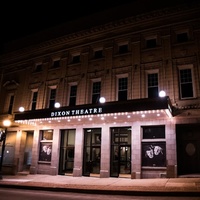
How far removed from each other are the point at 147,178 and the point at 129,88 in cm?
675

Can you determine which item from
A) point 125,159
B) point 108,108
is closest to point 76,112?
point 108,108

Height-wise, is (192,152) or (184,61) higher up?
(184,61)

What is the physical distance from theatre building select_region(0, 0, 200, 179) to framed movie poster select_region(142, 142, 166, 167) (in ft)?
0.22

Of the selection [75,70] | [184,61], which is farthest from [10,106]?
[184,61]

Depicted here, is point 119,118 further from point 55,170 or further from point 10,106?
point 10,106

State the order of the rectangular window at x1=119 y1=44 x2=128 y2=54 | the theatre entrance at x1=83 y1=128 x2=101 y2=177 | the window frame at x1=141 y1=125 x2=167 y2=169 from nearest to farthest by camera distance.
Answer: the window frame at x1=141 y1=125 x2=167 y2=169
the theatre entrance at x1=83 y1=128 x2=101 y2=177
the rectangular window at x1=119 y1=44 x2=128 y2=54

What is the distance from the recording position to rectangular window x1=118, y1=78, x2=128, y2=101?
17891 millimetres

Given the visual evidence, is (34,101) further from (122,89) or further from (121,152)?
(121,152)

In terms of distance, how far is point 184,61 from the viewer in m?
16.1

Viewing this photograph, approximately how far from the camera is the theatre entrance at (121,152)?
16.5 m

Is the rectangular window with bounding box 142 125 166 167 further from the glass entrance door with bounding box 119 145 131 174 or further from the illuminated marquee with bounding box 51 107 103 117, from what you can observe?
the illuminated marquee with bounding box 51 107 103 117

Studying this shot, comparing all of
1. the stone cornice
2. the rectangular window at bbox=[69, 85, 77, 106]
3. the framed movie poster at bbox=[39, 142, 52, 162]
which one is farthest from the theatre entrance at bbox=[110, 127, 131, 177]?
the stone cornice

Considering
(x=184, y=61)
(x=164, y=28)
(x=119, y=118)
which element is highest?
(x=164, y=28)

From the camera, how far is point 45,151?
19.7 m
